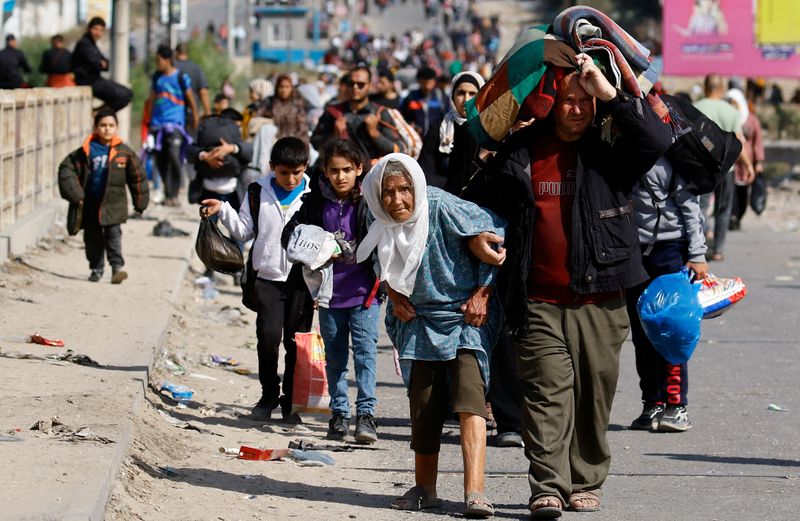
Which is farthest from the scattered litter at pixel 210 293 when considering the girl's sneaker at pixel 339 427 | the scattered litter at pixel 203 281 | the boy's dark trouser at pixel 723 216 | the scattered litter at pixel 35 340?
the girl's sneaker at pixel 339 427

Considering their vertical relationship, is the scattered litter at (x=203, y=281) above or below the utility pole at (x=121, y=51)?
below

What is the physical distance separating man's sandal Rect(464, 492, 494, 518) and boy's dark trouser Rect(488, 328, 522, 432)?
6.20 ft

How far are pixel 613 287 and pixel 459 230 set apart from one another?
70cm

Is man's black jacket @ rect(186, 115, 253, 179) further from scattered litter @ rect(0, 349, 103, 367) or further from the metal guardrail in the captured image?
scattered litter @ rect(0, 349, 103, 367)

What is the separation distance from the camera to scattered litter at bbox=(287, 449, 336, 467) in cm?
801

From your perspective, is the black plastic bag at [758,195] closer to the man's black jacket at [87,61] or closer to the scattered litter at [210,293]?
the man's black jacket at [87,61]

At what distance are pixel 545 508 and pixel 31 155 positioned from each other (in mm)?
9917

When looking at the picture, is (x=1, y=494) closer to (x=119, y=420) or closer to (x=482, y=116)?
(x=119, y=420)

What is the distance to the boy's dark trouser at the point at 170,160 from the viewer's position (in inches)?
768

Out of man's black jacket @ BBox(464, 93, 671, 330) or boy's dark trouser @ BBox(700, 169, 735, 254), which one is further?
boy's dark trouser @ BBox(700, 169, 735, 254)

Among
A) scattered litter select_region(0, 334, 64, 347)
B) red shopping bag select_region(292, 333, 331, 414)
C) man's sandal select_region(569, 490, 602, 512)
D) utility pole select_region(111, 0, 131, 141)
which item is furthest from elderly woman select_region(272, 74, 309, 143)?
man's sandal select_region(569, 490, 602, 512)

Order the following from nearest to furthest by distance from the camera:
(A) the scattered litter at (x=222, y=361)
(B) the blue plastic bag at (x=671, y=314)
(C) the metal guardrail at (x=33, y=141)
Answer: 1. (B) the blue plastic bag at (x=671, y=314)
2. (A) the scattered litter at (x=222, y=361)
3. (C) the metal guardrail at (x=33, y=141)

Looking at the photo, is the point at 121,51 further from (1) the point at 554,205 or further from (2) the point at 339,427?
(1) the point at 554,205

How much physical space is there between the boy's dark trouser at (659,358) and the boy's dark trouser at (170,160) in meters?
11.1
